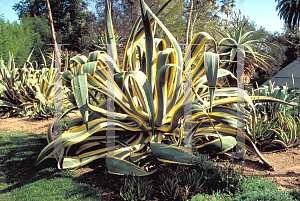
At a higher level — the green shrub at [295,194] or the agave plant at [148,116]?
the agave plant at [148,116]

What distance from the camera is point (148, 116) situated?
264 centimetres

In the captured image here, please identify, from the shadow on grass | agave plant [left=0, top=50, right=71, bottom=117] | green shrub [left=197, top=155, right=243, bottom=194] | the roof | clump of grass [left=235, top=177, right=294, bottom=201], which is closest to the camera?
clump of grass [left=235, top=177, right=294, bottom=201]

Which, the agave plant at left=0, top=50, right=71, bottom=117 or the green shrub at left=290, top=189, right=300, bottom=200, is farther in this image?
the agave plant at left=0, top=50, right=71, bottom=117

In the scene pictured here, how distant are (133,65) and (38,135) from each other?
2.37 m

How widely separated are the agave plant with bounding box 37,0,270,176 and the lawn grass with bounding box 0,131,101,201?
0.63 ft

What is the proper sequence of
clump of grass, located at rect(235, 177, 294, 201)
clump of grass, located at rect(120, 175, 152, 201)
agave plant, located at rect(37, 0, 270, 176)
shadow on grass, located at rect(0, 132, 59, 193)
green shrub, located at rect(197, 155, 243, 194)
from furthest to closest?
shadow on grass, located at rect(0, 132, 59, 193) → agave plant, located at rect(37, 0, 270, 176) → green shrub, located at rect(197, 155, 243, 194) → clump of grass, located at rect(120, 175, 152, 201) → clump of grass, located at rect(235, 177, 294, 201)

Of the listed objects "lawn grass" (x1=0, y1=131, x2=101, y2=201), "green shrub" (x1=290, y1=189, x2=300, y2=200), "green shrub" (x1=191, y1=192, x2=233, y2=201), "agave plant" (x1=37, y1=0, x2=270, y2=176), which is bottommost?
"lawn grass" (x1=0, y1=131, x2=101, y2=201)

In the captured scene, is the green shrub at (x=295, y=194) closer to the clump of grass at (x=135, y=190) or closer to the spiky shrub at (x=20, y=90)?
the clump of grass at (x=135, y=190)

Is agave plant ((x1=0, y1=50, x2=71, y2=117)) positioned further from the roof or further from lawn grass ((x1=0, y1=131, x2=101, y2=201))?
the roof

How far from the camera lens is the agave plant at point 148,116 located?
217 cm

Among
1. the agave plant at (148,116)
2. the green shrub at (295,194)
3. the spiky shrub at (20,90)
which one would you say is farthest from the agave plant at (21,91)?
the green shrub at (295,194)

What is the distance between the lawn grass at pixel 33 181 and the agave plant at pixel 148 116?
0.19 meters

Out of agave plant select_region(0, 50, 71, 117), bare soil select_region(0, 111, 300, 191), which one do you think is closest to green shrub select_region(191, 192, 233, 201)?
bare soil select_region(0, 111, 300, 191)

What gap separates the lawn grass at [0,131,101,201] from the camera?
209cm
